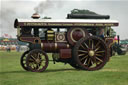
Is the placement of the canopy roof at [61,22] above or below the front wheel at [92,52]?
above

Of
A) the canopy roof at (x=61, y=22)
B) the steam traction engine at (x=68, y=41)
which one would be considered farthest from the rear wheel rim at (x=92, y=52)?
the canopy roof at (x=61, y=22)

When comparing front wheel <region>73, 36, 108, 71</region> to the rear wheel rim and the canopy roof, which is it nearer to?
the rear wheel rim

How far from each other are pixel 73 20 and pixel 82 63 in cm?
247

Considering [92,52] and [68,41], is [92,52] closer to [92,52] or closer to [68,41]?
[92,52]

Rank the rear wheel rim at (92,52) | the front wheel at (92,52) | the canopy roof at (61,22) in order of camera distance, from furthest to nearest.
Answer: the rear wheel rim at (92,52) < the front wheel at (92,52) < the canopy roof at (61,22)

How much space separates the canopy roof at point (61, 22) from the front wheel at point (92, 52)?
2.80 ft

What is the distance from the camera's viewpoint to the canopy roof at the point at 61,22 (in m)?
14.9

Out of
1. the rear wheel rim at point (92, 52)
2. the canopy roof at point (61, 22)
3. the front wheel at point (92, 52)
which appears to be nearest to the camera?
the canopy roof at point (61, 22)

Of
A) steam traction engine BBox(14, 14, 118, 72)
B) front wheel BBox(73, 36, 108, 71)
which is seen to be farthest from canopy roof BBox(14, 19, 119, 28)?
front wheel BBox(73, 36, 108, 71)

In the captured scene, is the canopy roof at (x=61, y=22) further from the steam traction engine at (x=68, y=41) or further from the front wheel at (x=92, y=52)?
the front wheel at (x=92, y=52)

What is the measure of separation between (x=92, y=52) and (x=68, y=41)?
1463 mm

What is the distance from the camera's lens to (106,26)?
16.2 metres

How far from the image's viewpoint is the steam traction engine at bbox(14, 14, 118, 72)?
15125 millimetres

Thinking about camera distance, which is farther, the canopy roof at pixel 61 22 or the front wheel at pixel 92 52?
the front wheel at pixel 92 52
